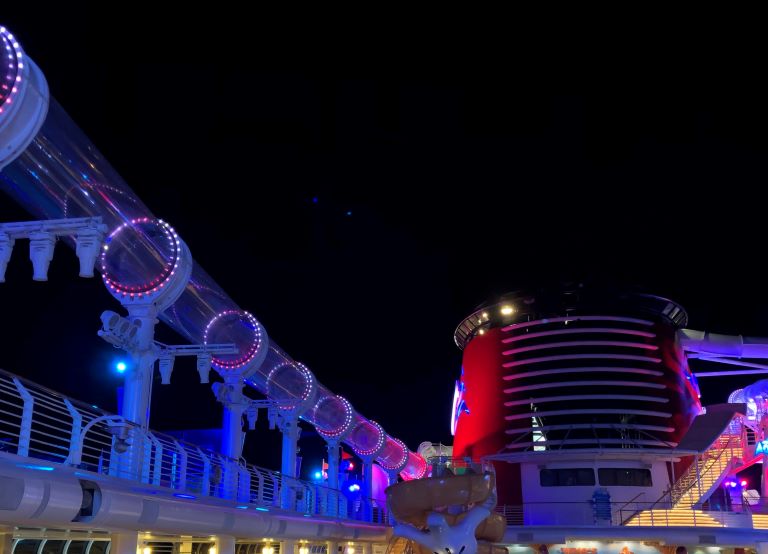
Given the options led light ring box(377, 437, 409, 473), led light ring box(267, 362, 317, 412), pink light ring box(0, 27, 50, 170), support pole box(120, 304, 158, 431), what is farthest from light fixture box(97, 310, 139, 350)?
led light ring box(377, 437, 409, 473)

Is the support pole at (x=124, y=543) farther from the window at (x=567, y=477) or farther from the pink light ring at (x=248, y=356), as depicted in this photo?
the window at (x=567, y=477)

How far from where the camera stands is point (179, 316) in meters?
15.0

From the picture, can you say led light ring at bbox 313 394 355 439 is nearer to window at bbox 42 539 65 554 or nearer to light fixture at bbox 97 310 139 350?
light fixture at bbox 97 310 139 350

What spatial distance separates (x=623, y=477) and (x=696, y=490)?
106 inches

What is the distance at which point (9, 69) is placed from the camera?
7.66m

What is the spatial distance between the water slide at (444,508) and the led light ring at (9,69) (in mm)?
9842

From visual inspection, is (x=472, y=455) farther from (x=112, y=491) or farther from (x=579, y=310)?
(x=112, y=491)

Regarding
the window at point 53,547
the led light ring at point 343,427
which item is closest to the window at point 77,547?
the window at point 53,547

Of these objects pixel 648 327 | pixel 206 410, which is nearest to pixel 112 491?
pixel 648 327

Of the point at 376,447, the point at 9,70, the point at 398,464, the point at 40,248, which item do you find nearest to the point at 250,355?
the point at 40,248

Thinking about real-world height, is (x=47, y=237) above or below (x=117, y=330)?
above

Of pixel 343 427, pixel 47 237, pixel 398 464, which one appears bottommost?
pixel 47 237

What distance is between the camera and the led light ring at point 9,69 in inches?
300

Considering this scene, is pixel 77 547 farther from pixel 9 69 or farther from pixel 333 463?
pixel 333 463
